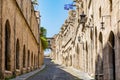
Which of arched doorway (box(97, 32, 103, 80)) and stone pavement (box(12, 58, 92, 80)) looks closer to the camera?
arched doorway (box(97, 32, 103, 80))

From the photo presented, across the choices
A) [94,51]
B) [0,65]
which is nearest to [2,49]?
[0,65]

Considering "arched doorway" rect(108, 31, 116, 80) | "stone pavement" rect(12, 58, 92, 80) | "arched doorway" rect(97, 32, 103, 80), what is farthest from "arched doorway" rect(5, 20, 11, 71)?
"arched doorway" rect(108, 31, 116, 80)

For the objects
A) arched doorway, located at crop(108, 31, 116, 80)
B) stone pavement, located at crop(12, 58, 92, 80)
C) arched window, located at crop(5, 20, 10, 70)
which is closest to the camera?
arched doorway, located at crop(108, 31, 116, 80)

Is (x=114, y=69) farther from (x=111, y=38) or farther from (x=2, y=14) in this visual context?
(x=2, y=14)

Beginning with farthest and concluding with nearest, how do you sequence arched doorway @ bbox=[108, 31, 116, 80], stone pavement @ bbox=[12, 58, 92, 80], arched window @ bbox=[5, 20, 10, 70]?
stone pavement @ bbox=[12, 58, 92, 80] → arched window @ bbox=[5, 20, 10, 70] → arched doorway @ bbox=[108, 31, 116, 80]

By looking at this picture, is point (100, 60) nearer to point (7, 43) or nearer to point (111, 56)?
point (111, 56)

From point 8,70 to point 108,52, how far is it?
294 inches

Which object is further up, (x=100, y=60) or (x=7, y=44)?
(x=7, y=44)

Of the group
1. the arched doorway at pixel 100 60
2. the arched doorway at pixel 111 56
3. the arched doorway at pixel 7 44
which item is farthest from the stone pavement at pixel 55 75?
the arched doorway at pixel 111 56

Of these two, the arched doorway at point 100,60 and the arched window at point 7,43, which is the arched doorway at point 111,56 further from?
the arched window at point 7,43

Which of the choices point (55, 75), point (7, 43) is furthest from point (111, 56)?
point (55, 75)

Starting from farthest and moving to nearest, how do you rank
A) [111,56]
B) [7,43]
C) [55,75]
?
[55,75] → [7,43] → [111,56]

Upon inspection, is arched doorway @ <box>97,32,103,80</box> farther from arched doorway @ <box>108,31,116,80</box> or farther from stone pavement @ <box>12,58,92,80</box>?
arched doorway @ <box>108,31,116,80</box>

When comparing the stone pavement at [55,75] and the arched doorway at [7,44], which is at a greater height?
the arched doorway at [7,44]
